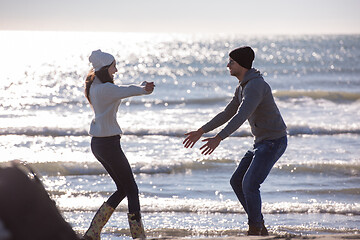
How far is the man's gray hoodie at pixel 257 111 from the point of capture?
5.30 m

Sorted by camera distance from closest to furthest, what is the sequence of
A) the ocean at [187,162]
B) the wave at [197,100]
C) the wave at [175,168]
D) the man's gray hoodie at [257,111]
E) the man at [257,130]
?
the man's gray hoodie at [257,111] < the man at [257,130] < the ocean at [187,162] < the wave at [175,168] < the wave at [197,100]

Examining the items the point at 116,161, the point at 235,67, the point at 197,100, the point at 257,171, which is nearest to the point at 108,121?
the point at 116,161

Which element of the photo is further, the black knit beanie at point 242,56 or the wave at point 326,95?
the wave at point 326,95

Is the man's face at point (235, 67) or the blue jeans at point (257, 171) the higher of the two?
the man's face at point (235, 67)

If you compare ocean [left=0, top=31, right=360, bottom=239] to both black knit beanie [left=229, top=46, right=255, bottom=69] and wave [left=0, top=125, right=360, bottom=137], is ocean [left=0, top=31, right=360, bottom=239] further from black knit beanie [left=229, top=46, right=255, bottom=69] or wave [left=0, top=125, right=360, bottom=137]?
black knit beanie [left=229, top=46, right=255, bottom=69]

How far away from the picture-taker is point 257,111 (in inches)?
216

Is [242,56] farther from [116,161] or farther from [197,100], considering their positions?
[197,100]

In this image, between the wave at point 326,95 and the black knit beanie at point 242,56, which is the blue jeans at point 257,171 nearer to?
the black knit beanie at point 242,56

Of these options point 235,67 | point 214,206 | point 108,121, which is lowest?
point 214,206

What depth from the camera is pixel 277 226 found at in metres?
7.43

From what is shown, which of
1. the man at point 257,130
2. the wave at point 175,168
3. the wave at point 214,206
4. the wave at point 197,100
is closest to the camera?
the man at point 257,130

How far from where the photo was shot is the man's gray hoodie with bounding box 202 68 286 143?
530cm

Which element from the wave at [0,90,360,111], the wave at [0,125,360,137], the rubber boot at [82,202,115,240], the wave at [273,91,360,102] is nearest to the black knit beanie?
the rubber boot at [82,202,115,240]

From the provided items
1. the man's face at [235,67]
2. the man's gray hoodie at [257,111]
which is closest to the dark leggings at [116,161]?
the man's gray hoodie at [257,111]
